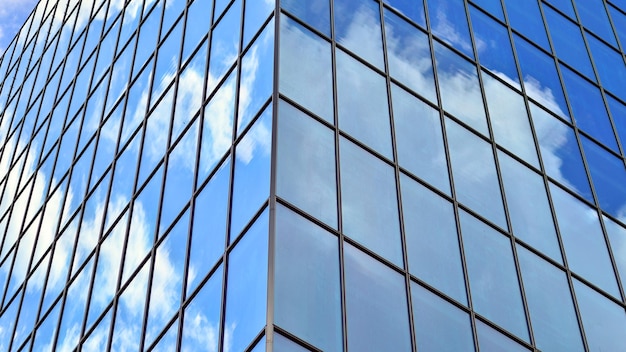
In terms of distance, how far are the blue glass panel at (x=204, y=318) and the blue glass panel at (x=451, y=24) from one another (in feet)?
33.7

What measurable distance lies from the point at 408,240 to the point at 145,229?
6.25 m

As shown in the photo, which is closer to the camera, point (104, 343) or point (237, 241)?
point (237, 241)

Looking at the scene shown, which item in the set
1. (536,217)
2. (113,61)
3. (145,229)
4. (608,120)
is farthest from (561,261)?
(113,61)

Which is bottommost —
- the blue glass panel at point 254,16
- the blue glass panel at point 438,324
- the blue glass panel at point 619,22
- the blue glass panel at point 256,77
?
the blue glass panel at point 438,324

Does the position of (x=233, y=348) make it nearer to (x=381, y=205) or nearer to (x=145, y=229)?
(x=381, y=205)

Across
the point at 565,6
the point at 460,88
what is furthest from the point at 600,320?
the point at 565,6

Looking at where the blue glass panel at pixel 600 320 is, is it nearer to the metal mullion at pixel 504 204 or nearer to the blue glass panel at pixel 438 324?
the metal mullion at pixel 504 204

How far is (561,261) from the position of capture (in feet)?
79.0

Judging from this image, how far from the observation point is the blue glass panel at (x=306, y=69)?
22078mm

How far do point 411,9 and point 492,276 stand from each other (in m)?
7.91

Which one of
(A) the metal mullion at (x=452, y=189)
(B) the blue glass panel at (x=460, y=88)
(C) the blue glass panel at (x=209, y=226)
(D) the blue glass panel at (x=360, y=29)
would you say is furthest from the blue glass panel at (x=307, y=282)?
(B) the blue glass panel at (x=460, y=88)

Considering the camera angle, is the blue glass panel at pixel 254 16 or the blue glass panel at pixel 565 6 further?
the blue glass panel at pixel 565 6

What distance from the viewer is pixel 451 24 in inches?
1109

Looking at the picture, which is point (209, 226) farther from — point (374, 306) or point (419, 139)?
point (419, 139)
